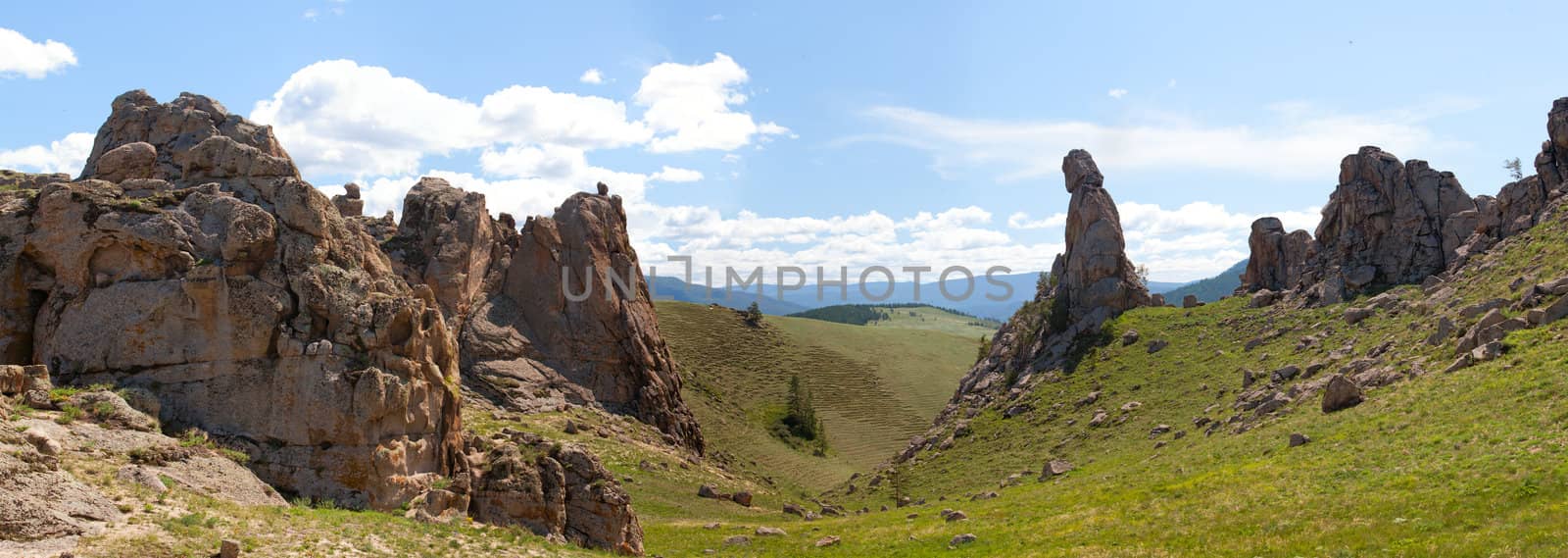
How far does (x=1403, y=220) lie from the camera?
7650cm

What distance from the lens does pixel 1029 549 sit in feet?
116

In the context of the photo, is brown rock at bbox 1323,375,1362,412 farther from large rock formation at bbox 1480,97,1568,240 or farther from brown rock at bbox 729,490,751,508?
brown rock at bbox 729,490,751,508

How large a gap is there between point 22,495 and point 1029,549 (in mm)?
30978

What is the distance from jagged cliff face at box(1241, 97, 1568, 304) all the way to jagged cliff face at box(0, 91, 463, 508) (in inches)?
2844

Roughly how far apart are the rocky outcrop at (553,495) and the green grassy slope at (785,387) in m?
51.8

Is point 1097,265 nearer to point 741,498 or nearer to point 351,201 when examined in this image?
point 741,498

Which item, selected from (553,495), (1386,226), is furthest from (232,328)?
(1386,226)

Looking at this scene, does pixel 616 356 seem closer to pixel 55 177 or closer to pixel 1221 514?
pixel 55 177

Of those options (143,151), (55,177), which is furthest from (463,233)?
(143,151)

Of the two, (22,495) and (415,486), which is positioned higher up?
(22,495)

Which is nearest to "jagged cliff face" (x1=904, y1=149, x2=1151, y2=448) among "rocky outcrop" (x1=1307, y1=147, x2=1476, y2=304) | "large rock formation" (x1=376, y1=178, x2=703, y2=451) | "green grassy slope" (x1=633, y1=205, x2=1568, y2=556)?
"green grassy slope" (x1=633, y1=205, x2=1568, y2=556)

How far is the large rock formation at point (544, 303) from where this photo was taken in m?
71.9

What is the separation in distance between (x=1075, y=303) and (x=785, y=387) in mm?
44253

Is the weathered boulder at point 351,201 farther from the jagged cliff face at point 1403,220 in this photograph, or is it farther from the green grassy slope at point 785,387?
the jagged cliff face at point 1403,220
